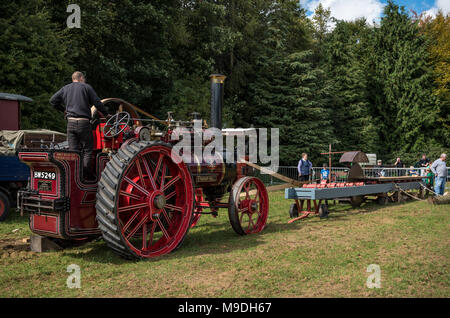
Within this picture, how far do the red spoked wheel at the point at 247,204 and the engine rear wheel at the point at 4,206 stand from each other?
500 centimetres

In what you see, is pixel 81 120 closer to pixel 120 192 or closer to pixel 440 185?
pixel 120 192

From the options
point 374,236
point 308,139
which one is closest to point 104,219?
point 374,236

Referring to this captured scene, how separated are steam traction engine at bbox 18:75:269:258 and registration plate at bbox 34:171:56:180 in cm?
1

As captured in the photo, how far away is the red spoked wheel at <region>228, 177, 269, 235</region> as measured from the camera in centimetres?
638

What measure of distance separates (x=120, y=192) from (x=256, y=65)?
69.3 feet

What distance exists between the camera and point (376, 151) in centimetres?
3031

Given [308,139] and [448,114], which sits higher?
[448,114]

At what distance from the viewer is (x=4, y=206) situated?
824 centimetres

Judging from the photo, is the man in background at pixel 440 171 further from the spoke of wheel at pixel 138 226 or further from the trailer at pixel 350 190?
the spoke of wheel at pixel 138 226

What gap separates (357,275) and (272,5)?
25103 mm

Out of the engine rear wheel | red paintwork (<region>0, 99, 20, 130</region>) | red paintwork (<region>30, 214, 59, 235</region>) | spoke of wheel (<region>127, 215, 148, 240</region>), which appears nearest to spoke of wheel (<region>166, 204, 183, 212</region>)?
spoke of wheel (<region>127, 215, 148, 240</region>)

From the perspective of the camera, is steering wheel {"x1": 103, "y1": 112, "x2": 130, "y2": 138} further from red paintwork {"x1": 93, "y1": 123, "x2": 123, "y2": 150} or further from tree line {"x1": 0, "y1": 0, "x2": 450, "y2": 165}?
tree line {"x1": 0, "y1": 0, "x2": 450, "y2": 165}

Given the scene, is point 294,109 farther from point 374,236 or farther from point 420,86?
point 374,236
